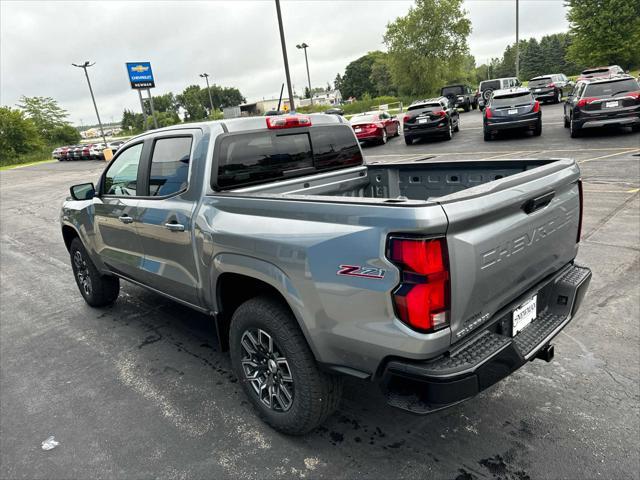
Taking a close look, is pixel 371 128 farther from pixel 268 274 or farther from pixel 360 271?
pixel 360 271

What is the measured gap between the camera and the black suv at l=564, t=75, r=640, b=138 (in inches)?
508

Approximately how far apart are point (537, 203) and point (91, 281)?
4590 mm

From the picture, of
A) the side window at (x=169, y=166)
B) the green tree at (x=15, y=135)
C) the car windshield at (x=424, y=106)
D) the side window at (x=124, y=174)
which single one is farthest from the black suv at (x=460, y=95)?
the green tree at (x=15, y=135)

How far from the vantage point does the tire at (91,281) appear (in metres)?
5.08

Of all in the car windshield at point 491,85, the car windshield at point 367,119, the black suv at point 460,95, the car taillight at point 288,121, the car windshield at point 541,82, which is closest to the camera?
the car taillight at point 288,121

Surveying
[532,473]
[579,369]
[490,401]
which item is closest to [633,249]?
[579,369]

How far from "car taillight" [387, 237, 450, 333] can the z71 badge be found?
87mm

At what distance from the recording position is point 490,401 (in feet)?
10.0

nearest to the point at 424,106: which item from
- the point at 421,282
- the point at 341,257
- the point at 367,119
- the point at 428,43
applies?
the point at 367,119

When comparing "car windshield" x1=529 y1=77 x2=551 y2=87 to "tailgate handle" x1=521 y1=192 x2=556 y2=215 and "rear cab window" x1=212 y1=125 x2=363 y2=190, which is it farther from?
"tailgate handle" x1=521 y1=192 x2=556 y2=215

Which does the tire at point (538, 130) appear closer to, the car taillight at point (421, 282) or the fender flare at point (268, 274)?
the fender flare at point (268, 274)

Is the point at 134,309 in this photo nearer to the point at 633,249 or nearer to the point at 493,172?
the point at 493,172

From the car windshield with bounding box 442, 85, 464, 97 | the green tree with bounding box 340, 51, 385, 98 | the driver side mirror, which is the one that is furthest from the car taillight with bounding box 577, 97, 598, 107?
the green tree with bounding box 340, 51, 385, 98

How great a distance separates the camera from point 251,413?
3.14 meters
